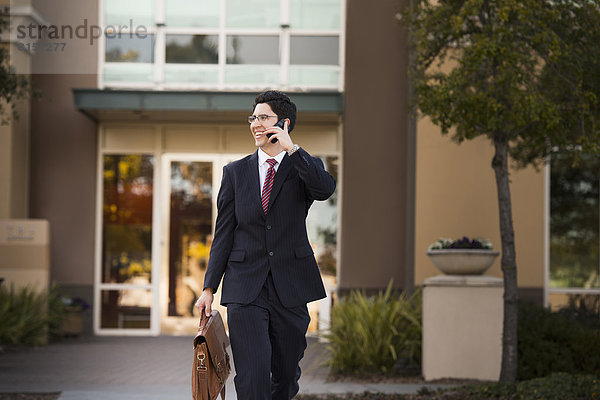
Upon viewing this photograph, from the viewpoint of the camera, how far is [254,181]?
4.24 m

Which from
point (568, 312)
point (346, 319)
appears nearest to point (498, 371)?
point (346, 319)

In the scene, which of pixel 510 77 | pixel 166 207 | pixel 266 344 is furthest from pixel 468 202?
pixel 266 344

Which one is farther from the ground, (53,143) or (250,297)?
(53,143)

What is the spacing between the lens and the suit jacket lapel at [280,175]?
4188 millimetres

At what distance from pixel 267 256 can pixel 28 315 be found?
8.28 meters

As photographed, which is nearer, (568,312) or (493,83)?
(493,83)

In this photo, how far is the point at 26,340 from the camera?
37.7 feet

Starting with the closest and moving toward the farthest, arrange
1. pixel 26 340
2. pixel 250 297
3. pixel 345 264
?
pixel 250 297 < pixel 26 340 < pixel 345 264

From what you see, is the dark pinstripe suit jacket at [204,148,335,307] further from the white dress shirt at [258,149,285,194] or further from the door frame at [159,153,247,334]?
the door frame at [159,153,247,334]

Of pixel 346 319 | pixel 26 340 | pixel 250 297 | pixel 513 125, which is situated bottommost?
pixel 26 340

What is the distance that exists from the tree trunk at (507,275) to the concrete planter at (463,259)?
99cm

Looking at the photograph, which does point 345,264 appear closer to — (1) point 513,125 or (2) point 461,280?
(2) point 461,280

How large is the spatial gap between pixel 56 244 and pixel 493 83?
837cm

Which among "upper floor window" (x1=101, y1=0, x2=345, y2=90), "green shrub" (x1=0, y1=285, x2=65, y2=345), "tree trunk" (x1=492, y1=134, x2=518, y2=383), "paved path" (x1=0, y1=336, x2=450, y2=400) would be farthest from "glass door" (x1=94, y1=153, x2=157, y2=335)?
"tree trunk" (x1=492, y1=134, x2=518, y2=383)
